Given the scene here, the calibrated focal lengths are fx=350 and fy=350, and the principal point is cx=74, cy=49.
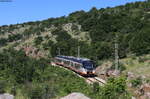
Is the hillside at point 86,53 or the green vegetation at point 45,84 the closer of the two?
the green vegetation at point 45,84

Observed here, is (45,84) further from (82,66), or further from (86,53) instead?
(86,53)

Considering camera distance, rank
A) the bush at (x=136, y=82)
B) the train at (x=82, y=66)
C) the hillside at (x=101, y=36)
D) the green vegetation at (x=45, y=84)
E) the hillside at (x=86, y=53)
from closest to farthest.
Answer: the green vegetation at (x=45, y=84), the hillside at (x=86, y=53), the bush at (x=136, y=82), the train at (x=82, y=66), the hillside at (x=101, y=36)

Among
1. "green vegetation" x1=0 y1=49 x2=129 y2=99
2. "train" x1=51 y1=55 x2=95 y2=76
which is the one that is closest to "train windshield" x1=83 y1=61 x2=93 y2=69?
"train" x1=51 y1=55 x2=95 y2=76

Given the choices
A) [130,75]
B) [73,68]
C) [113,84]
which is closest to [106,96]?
[113,84]

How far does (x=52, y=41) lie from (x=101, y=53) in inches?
1333

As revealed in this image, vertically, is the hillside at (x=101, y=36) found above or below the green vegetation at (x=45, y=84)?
above

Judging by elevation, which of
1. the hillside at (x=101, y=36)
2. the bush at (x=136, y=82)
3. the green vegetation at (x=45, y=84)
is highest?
the hillside at (x=101, y=36)

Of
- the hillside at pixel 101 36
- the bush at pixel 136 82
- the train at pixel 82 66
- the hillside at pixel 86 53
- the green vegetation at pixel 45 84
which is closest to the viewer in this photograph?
the green vegetation at pixel 45 84

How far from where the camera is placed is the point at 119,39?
81.6 m

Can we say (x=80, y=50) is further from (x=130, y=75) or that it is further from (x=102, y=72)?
(x=130, y=75)

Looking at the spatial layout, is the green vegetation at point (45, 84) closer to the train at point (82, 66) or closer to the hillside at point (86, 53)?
the hillside at point (86, 53)

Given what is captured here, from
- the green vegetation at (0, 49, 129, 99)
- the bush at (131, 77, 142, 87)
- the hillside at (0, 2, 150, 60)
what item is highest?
the hillside at (0, 2, 150, 60)

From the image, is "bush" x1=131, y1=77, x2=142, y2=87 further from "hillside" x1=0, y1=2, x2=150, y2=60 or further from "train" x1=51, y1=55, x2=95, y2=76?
"hillside" x1=0, y1=2, x2=150, y2=60

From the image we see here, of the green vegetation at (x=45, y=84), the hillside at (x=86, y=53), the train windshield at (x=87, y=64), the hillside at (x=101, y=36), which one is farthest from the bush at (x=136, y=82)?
the hillside at (x=101, y=36)
